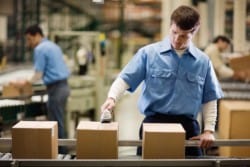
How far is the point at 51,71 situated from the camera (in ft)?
17.9

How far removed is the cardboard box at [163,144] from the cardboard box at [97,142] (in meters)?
0.16

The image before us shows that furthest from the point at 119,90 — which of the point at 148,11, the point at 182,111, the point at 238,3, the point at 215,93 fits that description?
the point at 148,11

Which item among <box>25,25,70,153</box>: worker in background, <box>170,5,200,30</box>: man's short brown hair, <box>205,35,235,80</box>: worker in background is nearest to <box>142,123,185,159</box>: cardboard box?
<box>170,5,200,30</box>: man's short brown hair

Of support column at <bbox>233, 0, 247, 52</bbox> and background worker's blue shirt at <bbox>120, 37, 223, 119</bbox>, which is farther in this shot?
support column at <bbox>233, 0, 247, 52</bbox>

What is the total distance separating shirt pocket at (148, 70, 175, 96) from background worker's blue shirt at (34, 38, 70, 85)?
2.76 metres

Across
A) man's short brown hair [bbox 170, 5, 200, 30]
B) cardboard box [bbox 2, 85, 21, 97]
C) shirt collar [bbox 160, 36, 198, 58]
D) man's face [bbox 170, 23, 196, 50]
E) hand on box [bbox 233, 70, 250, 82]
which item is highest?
man's short brown hair [bbox 170, 5, 200, 30]

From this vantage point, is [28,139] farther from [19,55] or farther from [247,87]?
[19,55]

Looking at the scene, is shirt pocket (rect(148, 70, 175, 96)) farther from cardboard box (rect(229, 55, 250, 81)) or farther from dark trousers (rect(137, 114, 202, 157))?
cardboard box (rect(229, 55, 250, 81))

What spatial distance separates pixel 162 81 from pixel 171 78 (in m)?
0.06

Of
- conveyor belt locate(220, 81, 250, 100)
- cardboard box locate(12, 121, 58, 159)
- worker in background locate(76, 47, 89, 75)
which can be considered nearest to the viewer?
cardboard box locate(12, 121, 58, 159)

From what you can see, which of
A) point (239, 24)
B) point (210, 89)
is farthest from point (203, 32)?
point (210, 89)

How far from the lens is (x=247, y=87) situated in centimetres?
574

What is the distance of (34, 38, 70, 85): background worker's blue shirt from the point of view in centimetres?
537

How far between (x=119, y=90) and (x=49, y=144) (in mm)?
581
